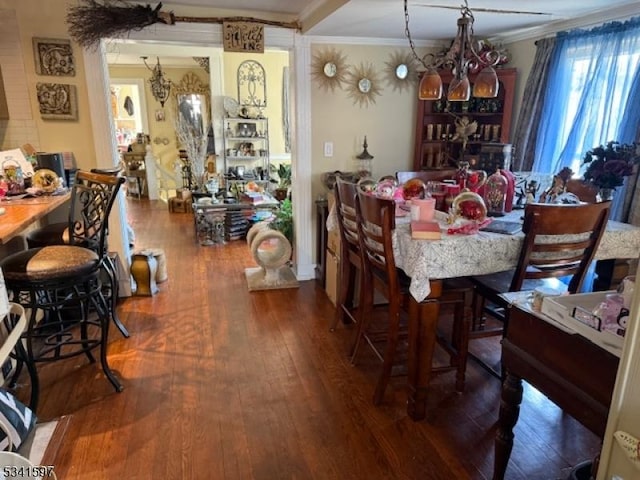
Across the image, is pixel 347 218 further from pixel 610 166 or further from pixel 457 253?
pixel 610 166

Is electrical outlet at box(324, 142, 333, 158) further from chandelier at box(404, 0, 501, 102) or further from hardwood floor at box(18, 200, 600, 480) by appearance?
hardwood floor at box(18, 200, 600, 480)

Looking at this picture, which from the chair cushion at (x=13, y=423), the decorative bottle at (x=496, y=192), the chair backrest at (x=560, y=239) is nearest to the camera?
the chair cushion at (x=13, y=423)

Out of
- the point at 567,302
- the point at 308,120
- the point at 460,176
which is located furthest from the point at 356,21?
the point at 567,302

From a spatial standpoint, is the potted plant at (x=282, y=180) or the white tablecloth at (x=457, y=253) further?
the potted plant at (x=282, y=180)

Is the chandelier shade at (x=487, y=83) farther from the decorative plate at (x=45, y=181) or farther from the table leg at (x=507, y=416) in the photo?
the decorative plate at (x=45, y=181)

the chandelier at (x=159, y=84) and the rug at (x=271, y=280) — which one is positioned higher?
the chandelier at (x=159, y=84)

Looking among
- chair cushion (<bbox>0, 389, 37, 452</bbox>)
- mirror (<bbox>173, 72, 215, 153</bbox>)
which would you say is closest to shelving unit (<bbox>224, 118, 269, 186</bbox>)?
mirror (<bbox>173, 72, 215, 153</bbox>)

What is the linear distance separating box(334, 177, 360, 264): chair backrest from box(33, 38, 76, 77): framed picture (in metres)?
2.07

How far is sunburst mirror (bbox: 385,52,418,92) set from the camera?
3.68 meters

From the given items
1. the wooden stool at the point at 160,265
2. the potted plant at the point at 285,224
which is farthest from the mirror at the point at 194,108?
the wooden stool at the point at 160,265

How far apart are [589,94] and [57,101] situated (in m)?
3.65

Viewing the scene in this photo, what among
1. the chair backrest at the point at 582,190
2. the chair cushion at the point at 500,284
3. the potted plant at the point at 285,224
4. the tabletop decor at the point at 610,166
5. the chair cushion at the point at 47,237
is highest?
the tabletop decor at the point at 610,166

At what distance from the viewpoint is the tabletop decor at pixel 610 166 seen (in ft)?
7.16

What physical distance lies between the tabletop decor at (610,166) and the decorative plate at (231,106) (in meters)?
5.14
